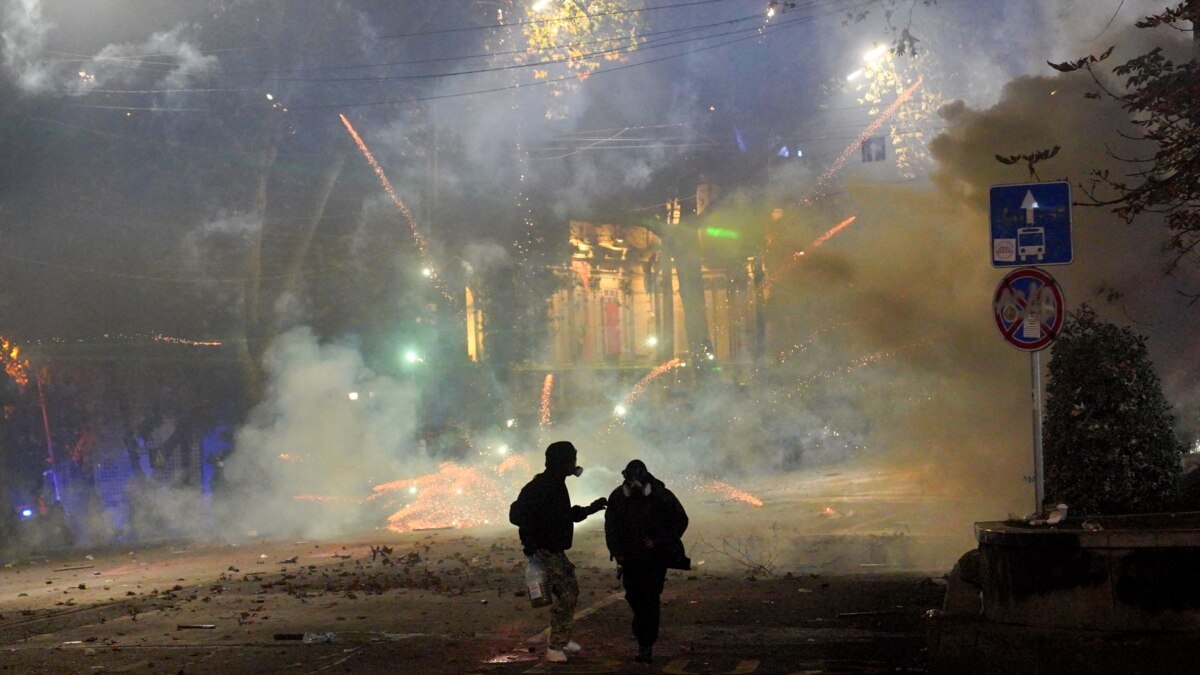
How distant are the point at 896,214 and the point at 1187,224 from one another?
12026 mm

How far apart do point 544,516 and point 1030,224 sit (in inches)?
157

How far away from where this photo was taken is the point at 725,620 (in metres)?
8.93

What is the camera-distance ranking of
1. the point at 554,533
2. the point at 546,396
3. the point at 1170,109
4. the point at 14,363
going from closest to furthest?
the point at 1170,109, the point at 554,533, the point at 14,363, the point at 546,396

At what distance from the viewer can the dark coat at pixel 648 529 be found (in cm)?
705

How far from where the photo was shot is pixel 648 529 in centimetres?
707

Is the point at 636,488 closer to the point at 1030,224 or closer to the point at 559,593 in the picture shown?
the point at 559,593

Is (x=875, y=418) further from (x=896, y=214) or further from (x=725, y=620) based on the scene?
(x=725, y=620)

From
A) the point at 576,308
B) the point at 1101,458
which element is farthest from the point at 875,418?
the point at 1101,458

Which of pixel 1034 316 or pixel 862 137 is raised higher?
pixel 862 137

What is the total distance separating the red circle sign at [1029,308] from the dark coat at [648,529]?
260 cm

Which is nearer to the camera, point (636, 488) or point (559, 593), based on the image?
point (636, 488)

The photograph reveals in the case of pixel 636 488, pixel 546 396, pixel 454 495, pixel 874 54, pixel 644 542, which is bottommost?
pixel 454 495

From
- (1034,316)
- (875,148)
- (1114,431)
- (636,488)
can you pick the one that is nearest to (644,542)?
(636,488)

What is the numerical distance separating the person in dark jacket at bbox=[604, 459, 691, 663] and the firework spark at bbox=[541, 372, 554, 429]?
2401cm
